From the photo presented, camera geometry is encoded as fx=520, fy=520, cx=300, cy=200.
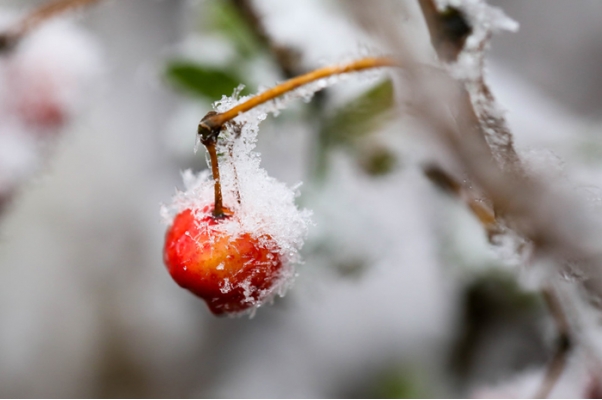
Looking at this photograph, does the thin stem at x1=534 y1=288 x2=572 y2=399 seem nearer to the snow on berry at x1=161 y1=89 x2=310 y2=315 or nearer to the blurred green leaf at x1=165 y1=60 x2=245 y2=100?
the snow on berry at x1=161 y1=89 x2=310 y2=315

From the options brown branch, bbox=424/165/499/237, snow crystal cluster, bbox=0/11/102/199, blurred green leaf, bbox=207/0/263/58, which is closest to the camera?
brown branch, bbox=424/165/499/237

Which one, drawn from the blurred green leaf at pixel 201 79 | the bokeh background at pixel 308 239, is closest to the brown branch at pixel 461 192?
the bokeh background at pixel 308 239

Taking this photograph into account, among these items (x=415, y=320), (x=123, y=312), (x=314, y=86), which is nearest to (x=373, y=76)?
(x=314, y=86)

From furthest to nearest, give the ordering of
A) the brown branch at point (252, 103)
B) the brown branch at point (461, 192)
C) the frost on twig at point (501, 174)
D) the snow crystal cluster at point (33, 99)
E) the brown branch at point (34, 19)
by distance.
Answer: the snow crystal cluster at point (33, 99)
the brown branch at point (34, 19)
the brown branch at point (461, 192)
the brown branch at point (252, 103)
the frost on twig at point (501, 174)

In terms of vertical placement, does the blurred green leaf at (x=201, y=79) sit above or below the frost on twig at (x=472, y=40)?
below

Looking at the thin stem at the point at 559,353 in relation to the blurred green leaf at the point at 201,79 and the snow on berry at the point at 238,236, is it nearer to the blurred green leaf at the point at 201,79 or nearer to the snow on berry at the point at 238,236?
the snow on berry at the point at 238,236

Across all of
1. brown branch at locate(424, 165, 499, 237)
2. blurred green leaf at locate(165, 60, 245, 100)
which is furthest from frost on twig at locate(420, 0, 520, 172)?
blurred green leaf at locate(165, 60, 245, 100)
